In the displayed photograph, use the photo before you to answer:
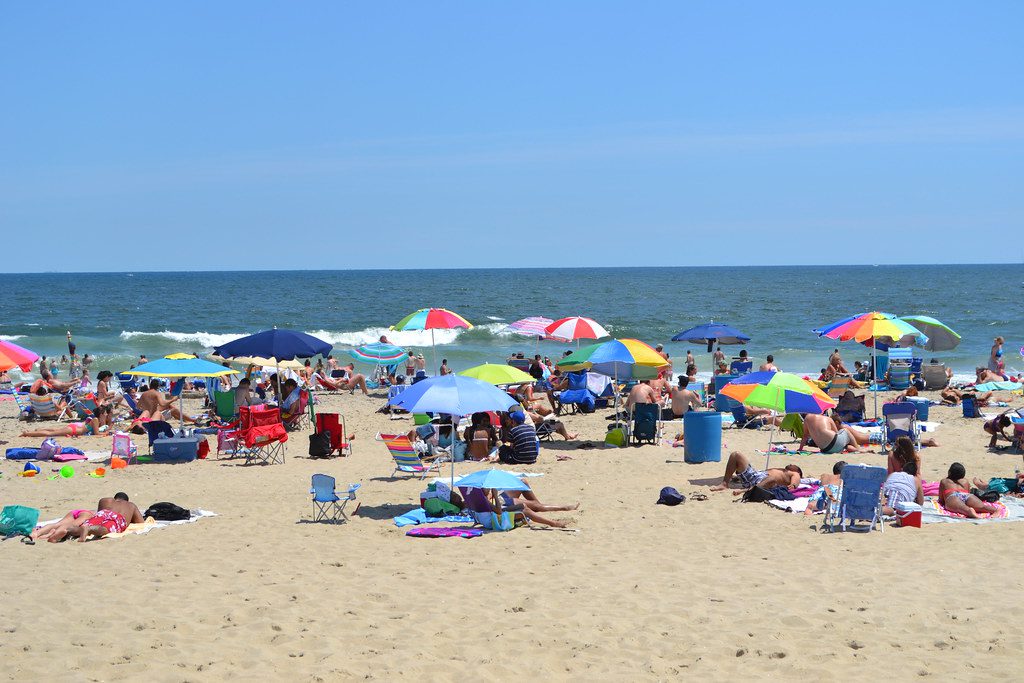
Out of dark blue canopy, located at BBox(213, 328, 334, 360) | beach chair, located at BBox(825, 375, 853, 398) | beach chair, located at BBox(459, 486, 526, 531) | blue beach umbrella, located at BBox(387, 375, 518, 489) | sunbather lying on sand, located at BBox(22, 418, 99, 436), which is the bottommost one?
sunbather lying on sand, located at BBox(22, 418, 99, 436)

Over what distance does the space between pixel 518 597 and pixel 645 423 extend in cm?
657

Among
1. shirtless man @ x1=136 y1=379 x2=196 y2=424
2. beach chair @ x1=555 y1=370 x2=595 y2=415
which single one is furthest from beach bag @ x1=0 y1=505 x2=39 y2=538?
beach chair @ x1=555 y1=370 x2=595 y2=415

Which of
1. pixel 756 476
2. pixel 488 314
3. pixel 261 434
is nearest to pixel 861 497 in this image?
Answer: pixel 756 476

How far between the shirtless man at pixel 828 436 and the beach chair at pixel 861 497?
11.9 ft

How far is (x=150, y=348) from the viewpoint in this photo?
132ft

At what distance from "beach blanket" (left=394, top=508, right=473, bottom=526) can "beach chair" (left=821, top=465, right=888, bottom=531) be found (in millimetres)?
3253

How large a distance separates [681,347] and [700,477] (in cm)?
2499

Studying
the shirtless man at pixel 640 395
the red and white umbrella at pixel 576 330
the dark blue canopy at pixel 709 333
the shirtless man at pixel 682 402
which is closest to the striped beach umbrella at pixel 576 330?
the red and white umbrella at pixel 576 330

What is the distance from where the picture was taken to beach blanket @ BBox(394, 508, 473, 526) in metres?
8.99

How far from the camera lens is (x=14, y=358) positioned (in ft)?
41.9

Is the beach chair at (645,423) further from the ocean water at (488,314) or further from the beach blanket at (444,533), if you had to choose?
the ocean water at (488,314)

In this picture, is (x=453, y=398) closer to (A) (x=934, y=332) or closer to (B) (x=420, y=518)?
(B) (x=420, y=518)

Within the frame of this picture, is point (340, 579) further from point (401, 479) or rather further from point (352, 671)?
point (401, 479)

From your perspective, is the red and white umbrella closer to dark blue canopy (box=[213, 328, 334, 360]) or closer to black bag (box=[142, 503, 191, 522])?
dark blue canopy (box=[213, 328, 334, 360])
